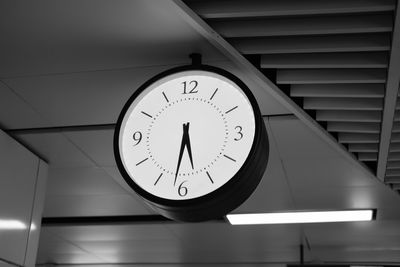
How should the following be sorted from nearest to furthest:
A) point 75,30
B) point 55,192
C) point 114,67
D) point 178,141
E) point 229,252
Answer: point 178,141, point 75,30, point 114,67, point 55,192, point 229,252

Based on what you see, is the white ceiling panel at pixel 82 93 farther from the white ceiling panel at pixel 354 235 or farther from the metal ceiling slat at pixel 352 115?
the white ceiling panel at pixel 354 235

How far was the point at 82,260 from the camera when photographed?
23.8 feet

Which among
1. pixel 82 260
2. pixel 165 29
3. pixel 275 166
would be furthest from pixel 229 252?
pixel 165 29

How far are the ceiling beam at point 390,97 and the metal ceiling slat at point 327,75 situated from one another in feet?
0.28

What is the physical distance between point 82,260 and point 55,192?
2.64 metres

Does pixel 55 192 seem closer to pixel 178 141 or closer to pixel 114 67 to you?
pixel 114 67

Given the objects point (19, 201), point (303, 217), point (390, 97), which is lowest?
point (19, 201)

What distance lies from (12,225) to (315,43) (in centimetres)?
230

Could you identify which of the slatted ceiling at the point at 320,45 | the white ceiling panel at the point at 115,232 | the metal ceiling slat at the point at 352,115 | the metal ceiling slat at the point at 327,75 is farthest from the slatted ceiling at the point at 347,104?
the white ceiling panel at the point at 115,232

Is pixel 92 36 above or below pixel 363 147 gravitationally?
above

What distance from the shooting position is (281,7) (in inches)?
91.1

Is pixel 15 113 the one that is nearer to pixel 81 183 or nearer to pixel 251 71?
pixel 81 183

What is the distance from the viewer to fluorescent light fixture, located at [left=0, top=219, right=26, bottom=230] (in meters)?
3.53

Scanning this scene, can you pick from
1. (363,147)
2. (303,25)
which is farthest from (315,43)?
(363,147)
